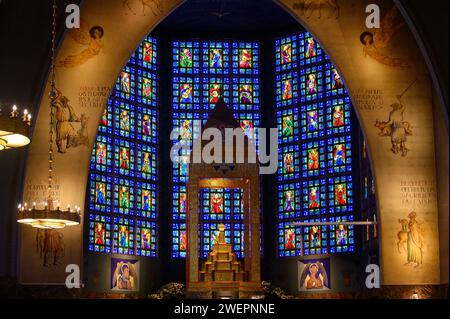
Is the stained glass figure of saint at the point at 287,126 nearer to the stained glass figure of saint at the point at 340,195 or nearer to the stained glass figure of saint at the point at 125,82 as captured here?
the stained glass figure of saint at the point at 340,195

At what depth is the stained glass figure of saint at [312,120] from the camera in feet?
105

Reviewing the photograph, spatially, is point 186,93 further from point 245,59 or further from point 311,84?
point 311,84

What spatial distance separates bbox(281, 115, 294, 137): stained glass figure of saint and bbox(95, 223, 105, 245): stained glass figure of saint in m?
7.49

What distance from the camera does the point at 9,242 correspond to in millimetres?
20078

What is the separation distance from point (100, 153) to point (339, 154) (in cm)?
820

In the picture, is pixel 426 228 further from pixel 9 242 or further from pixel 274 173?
pixel 274 173

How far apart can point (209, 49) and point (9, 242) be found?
1537 centimetres

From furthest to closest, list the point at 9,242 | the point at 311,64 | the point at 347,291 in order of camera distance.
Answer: the point at 311,64 < the point at 347,291 < the point at 9,242

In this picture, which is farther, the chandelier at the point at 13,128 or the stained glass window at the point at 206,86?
the stained glass window at the point at 206,86

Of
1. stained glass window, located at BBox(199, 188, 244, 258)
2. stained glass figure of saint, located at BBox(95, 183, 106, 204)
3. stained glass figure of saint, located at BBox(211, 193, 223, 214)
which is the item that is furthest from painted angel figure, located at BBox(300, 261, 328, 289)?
stained glass figure of saint, located at BBox(95, 183, 106, 204)

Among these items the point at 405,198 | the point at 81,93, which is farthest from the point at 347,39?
the point at 81,93

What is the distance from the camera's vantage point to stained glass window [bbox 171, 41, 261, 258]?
32.6 m

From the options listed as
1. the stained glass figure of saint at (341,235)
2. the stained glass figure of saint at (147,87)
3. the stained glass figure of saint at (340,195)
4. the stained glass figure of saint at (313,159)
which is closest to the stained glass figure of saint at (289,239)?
the stained glass figure of saint at (341,235)

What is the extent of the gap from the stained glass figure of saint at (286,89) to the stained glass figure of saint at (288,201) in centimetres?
351
